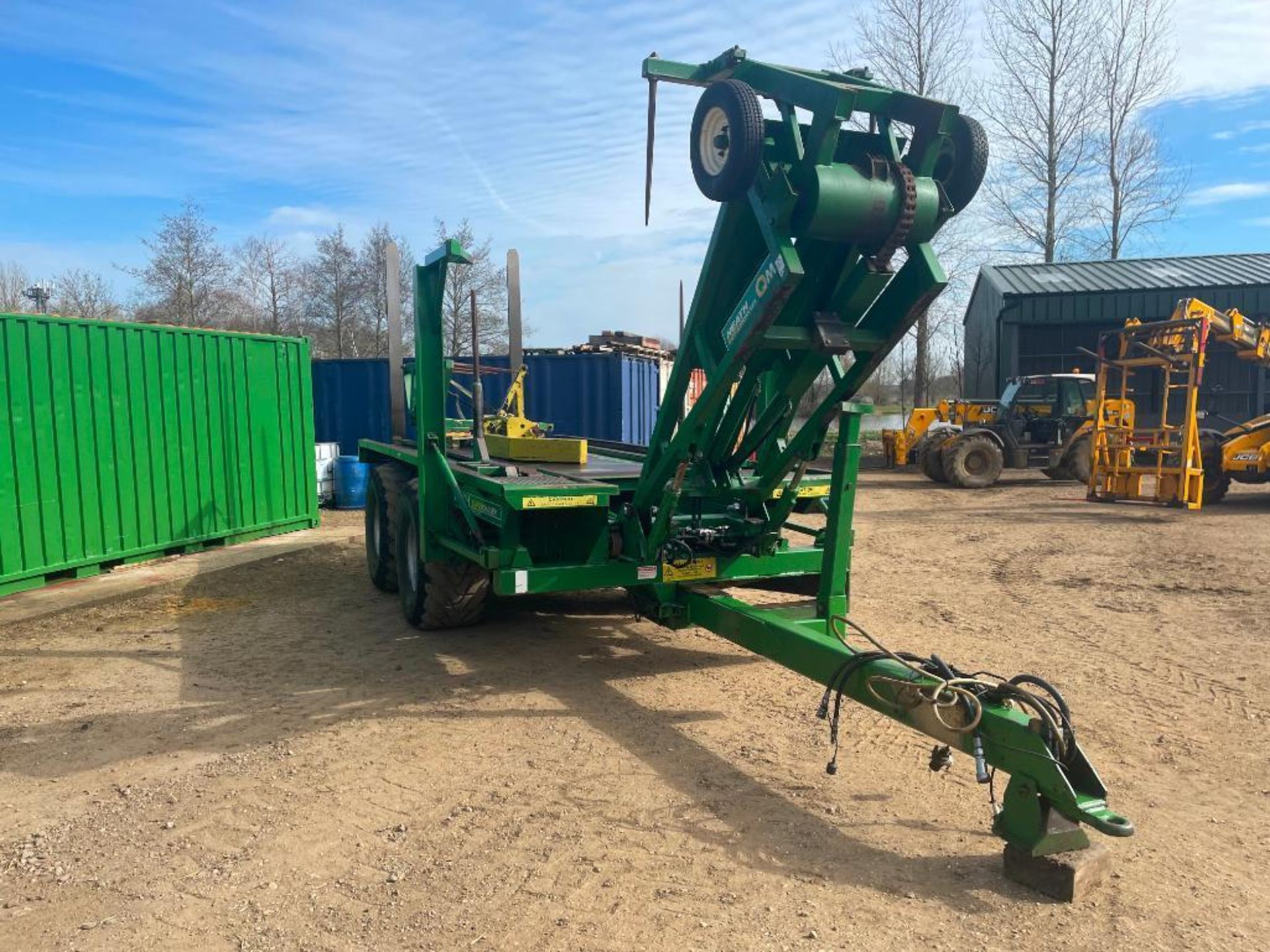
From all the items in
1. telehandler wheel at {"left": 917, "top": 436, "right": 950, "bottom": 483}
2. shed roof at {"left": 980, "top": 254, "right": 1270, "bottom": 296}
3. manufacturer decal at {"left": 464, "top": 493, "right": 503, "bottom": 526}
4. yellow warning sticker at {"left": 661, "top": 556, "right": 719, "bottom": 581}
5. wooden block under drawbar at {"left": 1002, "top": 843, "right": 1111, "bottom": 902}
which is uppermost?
shed roof at {"left": 980, "top": 254, "right": 1270, "bottom": 296}

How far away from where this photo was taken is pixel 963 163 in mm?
4262

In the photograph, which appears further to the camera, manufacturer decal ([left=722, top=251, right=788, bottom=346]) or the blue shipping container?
the blue shipping container

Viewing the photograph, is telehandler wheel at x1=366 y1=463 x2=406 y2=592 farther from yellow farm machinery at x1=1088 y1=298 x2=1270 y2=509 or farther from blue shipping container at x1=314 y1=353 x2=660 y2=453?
yellow farm machinery at x1=1088 y1=298 x2=1270 y2=509

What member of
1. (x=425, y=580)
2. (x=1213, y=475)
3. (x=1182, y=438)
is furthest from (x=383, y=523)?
(x=1213, y=475)

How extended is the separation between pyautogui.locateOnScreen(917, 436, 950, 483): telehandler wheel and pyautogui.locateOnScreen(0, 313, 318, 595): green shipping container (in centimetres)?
1096

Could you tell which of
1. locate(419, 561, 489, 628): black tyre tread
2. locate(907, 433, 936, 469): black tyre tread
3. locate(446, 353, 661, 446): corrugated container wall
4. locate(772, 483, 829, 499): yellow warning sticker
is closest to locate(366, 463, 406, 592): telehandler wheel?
locate(419, 561, 489, 628): black tyre tread

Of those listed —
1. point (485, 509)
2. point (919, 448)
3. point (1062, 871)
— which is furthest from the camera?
point (919, 448)

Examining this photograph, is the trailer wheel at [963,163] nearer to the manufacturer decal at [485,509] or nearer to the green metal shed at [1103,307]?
the manufacturer decal at [485,509]

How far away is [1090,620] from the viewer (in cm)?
727

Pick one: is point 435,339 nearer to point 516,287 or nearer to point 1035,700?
point 516,287

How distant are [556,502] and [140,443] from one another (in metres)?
6.57

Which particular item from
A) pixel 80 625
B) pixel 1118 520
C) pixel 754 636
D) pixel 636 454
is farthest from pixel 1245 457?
pixel 80 625

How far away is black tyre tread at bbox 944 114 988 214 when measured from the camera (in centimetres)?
420

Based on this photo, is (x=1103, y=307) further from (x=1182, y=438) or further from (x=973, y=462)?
(x=1182, y=438)
